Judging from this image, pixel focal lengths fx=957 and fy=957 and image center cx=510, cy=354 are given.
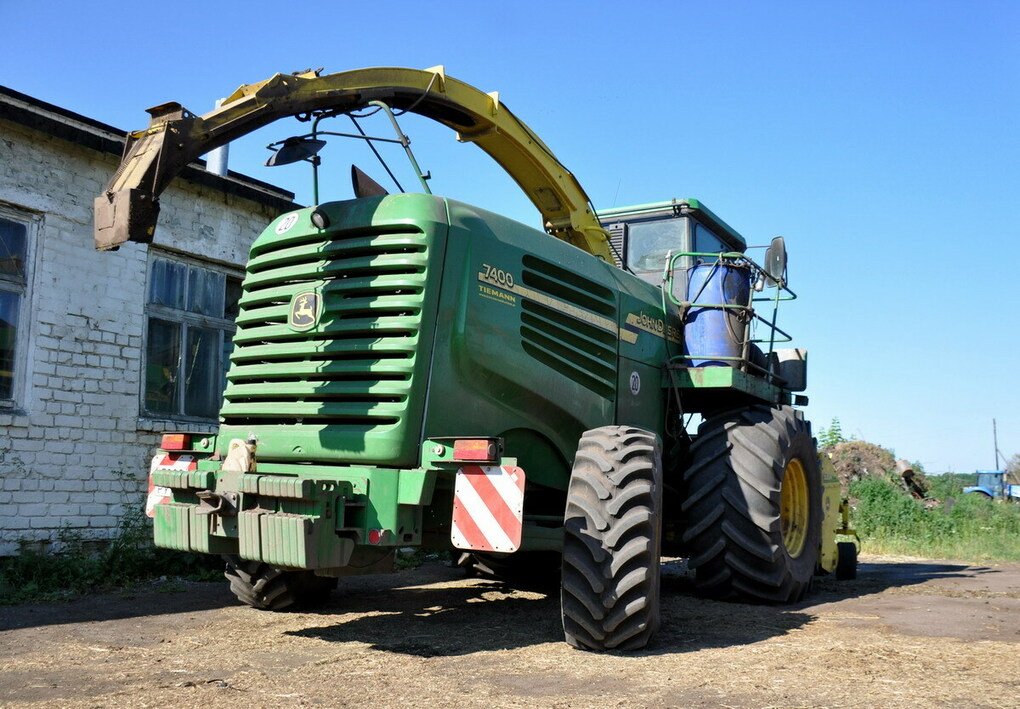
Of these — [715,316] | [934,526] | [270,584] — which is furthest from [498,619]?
[934,526]

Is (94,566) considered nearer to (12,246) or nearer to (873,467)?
(12,246)

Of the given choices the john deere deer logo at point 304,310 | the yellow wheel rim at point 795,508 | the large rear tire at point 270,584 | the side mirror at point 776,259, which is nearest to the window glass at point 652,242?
the side mirror at point 776,259

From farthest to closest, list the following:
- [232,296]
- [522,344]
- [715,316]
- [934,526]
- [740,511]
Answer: [934,526]
[232,296]
[715,316]
[740,511]
[522,344]

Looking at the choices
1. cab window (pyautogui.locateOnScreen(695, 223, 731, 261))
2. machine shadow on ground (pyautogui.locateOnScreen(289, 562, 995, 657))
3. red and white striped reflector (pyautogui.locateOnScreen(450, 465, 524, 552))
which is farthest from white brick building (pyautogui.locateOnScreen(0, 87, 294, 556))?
cab window (pyautogui.locateOnScreen(695, 223, 731, 261))

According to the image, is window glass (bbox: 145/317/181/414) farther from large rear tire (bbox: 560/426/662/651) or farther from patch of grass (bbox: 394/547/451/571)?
large rear tire (bbox: 560/426/662/651)

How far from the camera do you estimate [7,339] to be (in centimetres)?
786

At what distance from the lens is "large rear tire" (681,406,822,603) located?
658 cm

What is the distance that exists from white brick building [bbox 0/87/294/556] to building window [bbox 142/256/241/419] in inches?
0.6

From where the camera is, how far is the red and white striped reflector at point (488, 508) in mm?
4824

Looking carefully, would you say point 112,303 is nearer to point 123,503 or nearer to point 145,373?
point 145,373

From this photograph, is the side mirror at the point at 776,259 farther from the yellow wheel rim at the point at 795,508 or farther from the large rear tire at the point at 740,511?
the yellow wheel rim at the point at 795,508

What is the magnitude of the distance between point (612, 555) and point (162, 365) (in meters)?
5.81

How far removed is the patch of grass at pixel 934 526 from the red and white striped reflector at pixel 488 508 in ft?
34.3

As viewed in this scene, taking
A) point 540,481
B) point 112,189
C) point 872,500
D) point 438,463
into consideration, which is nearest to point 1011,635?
point 540,481
